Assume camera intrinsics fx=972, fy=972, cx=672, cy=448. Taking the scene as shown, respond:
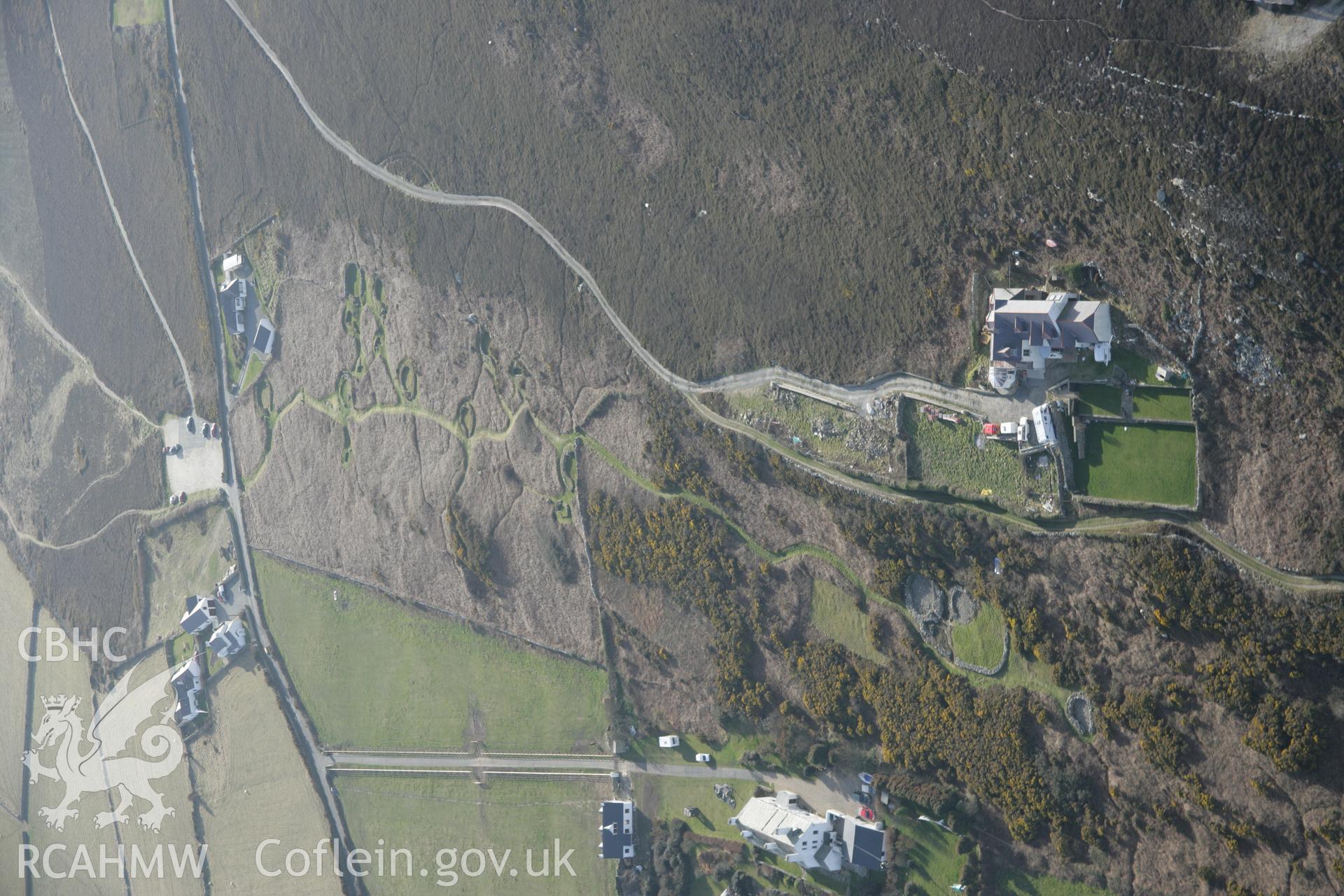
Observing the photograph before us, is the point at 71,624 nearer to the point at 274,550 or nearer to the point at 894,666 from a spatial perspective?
the point at 274,550

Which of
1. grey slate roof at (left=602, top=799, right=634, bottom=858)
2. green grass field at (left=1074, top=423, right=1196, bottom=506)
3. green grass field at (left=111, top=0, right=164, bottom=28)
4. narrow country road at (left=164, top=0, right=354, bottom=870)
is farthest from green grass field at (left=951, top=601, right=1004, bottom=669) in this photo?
green grass field at (left=111, top=0, right=164, bottom=28)

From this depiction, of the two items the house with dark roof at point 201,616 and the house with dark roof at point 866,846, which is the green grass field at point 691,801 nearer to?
the house with dark roof at point 866,846

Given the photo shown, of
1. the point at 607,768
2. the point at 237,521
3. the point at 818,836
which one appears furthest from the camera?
the point at 237,521

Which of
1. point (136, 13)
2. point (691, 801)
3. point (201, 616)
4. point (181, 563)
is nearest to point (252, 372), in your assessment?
point (181, 563)

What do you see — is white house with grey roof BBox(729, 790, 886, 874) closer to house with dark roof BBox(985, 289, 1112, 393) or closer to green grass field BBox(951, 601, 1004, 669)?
green grass field BBox(951, 601, 1004, 669)

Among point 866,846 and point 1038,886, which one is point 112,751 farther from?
point 1038,886

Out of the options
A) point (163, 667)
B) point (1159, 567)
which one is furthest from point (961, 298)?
point (163, 667)
